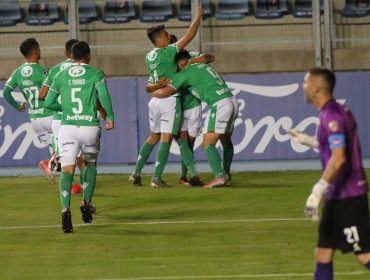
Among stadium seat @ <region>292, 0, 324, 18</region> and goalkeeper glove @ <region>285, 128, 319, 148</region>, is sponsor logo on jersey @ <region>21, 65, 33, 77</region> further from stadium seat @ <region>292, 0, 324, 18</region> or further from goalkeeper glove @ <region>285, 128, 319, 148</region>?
goalkeeper glove @ <region>285, 128, 319, 148</region>

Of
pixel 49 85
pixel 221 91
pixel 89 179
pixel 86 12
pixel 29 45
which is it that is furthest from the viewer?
pixel 86 12

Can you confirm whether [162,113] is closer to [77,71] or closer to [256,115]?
[256,115]

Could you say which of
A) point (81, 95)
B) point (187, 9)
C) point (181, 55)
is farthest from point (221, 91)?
point (187, 9)

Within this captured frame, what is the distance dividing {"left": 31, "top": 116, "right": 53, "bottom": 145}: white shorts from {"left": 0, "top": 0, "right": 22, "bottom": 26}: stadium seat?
25.6 feet

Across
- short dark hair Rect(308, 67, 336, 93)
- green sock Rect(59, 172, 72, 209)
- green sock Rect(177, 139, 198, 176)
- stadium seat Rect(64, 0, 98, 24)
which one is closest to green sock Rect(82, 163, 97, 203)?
green sock Rect(59, 172, 72, 209)

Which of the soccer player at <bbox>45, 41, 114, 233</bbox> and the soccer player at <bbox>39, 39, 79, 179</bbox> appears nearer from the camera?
the soccer player at <bbox>45, 41, 114, 233</bbox>

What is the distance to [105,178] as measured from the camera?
70.3ft

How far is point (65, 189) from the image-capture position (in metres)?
14.3

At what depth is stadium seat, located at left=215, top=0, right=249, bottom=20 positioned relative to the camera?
2664cm

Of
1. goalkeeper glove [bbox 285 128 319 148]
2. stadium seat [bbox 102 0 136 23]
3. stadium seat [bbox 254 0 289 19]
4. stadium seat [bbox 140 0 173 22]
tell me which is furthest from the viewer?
stadium seat [bbox 102 0 136 23]

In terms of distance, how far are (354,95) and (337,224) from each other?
14.3 m

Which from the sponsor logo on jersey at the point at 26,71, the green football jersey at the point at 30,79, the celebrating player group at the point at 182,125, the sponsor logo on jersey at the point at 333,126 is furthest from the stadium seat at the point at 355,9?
the sponsor logo on jersey at the point at 333,126

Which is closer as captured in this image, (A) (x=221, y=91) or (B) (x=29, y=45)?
(B) (x=29, y=45)

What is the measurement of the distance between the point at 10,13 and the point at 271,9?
5647mm
